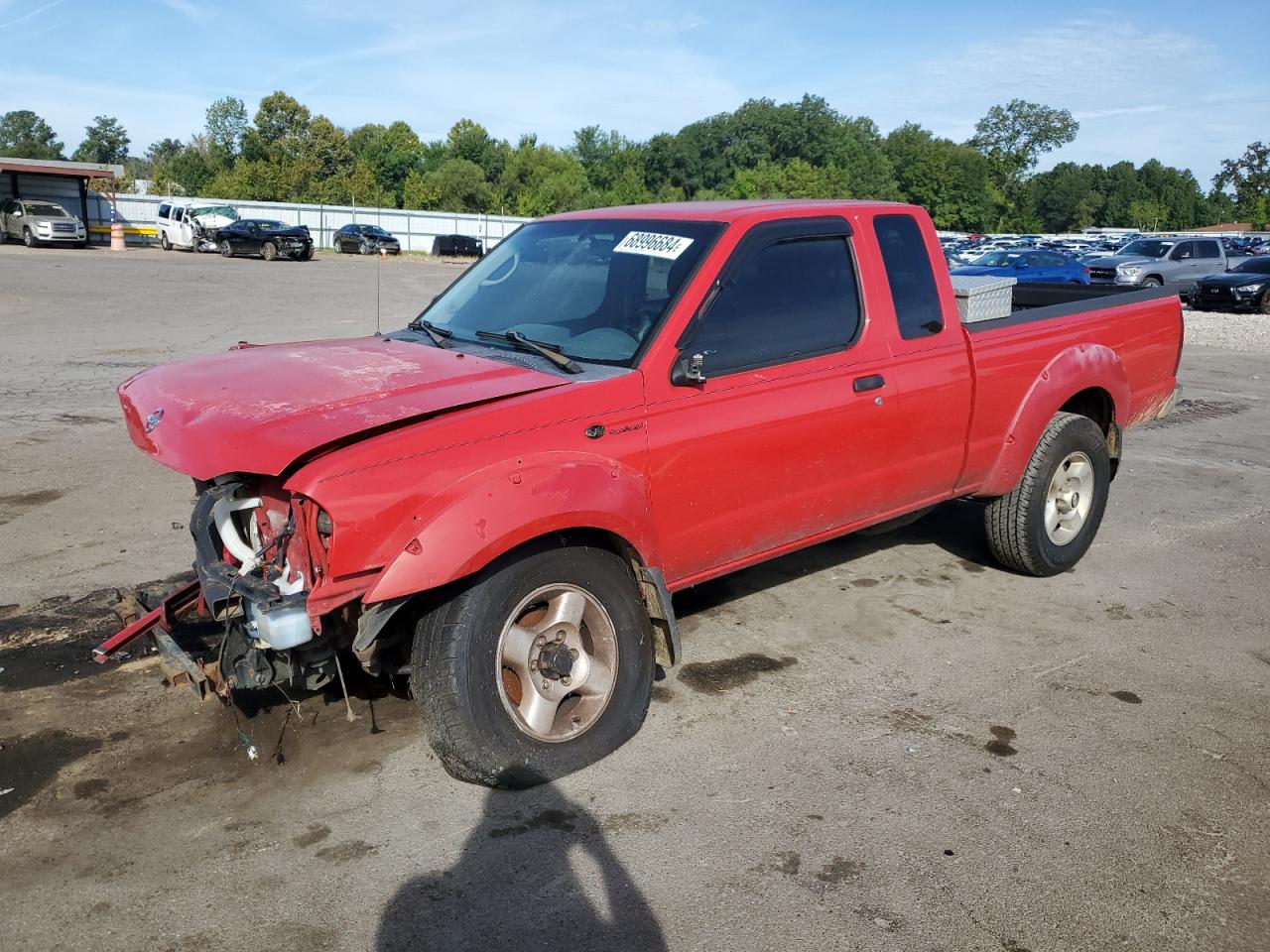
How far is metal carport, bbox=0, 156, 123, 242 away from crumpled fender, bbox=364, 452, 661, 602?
149 ft

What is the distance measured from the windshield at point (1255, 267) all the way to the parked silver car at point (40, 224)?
38.4m

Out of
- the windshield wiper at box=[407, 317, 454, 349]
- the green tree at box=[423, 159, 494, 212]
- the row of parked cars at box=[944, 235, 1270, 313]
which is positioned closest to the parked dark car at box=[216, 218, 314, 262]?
the row of parked cars at box=[944, 235, 1270, 313]

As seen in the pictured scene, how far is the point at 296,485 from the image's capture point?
3115 millimetres

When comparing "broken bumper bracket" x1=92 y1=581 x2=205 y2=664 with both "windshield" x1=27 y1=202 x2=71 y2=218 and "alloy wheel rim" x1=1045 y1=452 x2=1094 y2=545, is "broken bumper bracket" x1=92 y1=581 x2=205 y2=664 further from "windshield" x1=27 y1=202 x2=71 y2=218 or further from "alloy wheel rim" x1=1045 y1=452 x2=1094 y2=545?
"windshield" x1=27 y1=202 x2=71 y2=218

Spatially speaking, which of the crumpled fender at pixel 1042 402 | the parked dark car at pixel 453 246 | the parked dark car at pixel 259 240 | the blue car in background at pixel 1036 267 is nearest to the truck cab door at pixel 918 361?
the crumpled fender at pixel 1042 402

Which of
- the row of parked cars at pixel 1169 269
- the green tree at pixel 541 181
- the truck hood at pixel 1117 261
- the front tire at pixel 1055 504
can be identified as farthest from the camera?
the green tree at pixel 541 181

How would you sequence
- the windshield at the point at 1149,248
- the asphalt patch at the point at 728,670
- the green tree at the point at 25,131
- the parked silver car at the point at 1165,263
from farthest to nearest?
1. the green tree at the point at 25,131
2. the windshield at the point at 1149,248
3. the parked silver car at the point at 1165,263
4. the asphalt patch at the point at 728,670

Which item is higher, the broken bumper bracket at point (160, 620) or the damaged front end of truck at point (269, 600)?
the damaged front end of truck at point (269, 600)

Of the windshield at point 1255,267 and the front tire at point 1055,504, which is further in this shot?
the windshield at point 1255,267

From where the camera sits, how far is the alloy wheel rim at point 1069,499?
19.0ft

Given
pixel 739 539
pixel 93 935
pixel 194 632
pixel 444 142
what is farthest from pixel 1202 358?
pixel 444 142

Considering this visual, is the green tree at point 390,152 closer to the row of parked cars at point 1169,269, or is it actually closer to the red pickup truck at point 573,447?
the row of parked cars at point 1169,269

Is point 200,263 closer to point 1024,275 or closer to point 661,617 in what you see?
point 1024,275

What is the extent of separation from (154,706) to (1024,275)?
25649 millimetres
